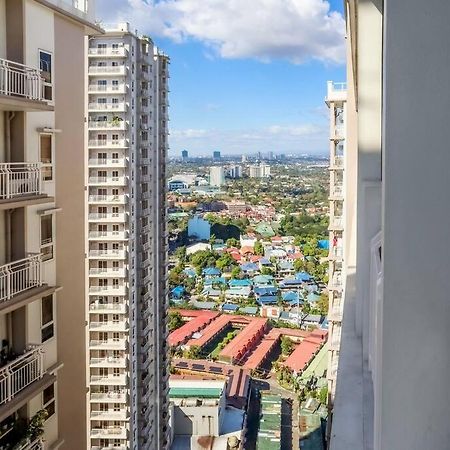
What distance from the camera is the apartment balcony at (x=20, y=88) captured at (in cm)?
294

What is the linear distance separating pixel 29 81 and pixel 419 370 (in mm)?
3112

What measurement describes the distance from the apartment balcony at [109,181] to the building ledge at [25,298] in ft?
19.1

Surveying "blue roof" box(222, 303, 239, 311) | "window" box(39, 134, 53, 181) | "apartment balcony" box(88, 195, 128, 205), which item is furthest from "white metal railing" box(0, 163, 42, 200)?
"blue roof" box(222, 303, 239, 311)

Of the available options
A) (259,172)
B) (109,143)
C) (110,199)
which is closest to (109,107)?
(109,143)

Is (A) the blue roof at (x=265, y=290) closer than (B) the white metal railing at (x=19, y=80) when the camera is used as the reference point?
No

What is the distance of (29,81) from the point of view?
3170 mm

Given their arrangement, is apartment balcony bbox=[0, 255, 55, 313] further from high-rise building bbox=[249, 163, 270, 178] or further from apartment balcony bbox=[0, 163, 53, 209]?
high-rise building bbox=[249, 163, 270, 178]

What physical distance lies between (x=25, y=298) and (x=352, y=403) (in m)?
2.50

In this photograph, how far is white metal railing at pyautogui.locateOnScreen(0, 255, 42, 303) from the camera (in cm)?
303

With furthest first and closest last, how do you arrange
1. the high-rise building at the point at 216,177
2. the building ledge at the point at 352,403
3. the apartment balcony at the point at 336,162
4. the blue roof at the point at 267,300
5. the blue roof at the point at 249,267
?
1. the high-rise building at the point at 216,177
2. the blue roof at the point at 249,267
3. the blue roof at the point at 267,300
4. the apartment balcony at the point at 336,162
5. the building ledge at the point at 352,403

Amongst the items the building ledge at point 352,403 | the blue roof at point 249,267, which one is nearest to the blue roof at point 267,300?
the blue roof at point 249,267

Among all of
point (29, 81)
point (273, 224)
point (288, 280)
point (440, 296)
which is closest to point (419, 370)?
point (440, 296)

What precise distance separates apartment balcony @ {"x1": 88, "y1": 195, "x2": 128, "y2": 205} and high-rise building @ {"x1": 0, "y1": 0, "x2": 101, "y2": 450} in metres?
5.03

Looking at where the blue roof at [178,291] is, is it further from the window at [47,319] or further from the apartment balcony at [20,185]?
the apartment balcony at [20,185]
